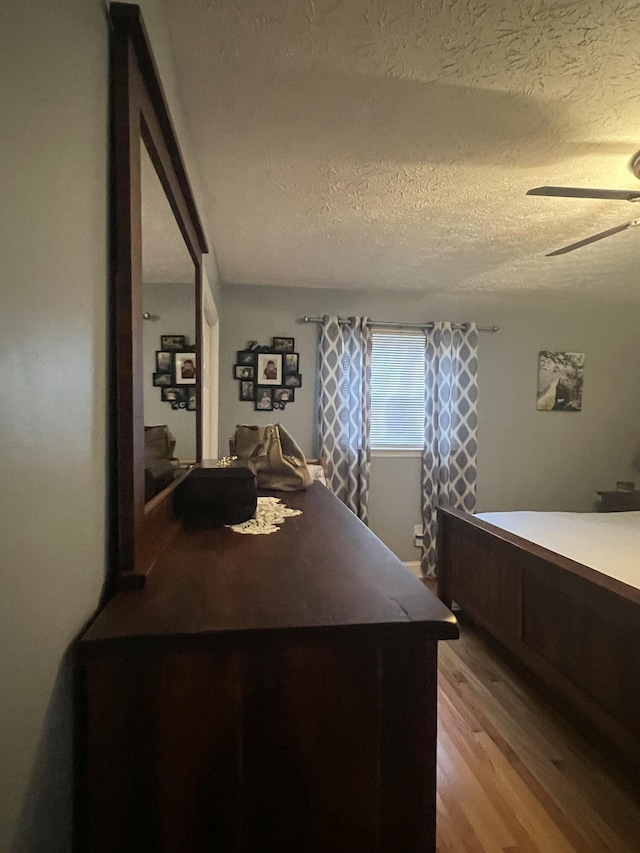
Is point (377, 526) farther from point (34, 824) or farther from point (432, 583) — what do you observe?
point (34, 824)

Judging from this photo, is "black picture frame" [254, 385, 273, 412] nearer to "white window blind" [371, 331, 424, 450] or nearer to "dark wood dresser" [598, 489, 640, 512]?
"white window blind" [371, 331, 424, 450]

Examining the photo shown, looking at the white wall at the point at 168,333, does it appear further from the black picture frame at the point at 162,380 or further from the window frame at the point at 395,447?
the window frame at the point at 395,447

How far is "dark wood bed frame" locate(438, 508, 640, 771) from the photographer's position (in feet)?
5.73

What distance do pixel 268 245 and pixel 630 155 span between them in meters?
1.77

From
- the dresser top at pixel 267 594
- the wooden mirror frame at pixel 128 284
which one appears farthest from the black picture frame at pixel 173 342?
the dresser top at pixel 267 594

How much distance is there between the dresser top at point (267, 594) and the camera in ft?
2.16

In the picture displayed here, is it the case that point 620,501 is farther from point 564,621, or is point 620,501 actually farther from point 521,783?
point 521,783

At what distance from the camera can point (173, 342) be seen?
135 cm

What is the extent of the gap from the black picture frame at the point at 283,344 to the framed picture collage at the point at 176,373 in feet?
7.31

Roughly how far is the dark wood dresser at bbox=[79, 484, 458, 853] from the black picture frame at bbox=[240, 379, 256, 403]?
3.19 m

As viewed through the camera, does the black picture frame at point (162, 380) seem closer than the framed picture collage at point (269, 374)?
Yes

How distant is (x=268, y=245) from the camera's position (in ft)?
9.55

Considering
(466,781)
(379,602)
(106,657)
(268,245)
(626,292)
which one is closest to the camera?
(106,657)

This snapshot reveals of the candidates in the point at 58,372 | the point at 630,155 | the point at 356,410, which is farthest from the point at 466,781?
the point at 356,410
